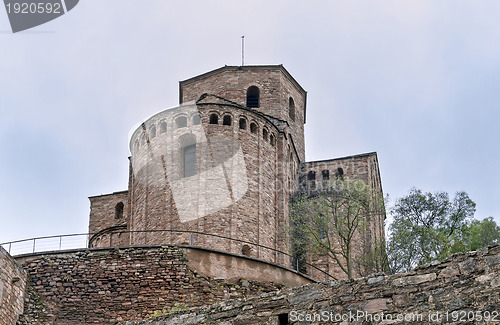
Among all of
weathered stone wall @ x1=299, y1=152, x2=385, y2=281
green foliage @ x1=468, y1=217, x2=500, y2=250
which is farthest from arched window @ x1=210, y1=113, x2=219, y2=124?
green foliage @ x1=468, y1=217, x2=500, y2=250

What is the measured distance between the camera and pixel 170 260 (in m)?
26.0

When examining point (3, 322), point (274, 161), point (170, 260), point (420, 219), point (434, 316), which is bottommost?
point (434, 316)

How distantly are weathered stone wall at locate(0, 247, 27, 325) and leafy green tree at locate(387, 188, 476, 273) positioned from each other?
13.8 m

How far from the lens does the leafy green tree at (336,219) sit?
33000 mm

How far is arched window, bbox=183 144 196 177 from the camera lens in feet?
115

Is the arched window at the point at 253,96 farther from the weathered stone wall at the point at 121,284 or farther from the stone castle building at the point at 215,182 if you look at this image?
the weathered stone wall at the point at 121,284

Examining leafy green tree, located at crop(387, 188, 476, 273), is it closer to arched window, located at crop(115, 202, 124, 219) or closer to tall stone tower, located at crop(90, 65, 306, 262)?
tall stone tower, located at crop(90, 65, 306, 262)

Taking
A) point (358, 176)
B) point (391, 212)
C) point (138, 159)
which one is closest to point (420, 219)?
point (391, 212)

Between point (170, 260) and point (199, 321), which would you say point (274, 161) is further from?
point (199, 321)

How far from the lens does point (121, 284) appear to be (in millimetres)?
25469

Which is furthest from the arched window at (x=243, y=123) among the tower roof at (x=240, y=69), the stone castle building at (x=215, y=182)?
the tower roof at (x=240, y=69)

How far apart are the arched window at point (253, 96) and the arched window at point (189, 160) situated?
26.3 ft

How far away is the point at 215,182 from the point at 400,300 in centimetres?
2360

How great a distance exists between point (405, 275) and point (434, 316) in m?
0.76
